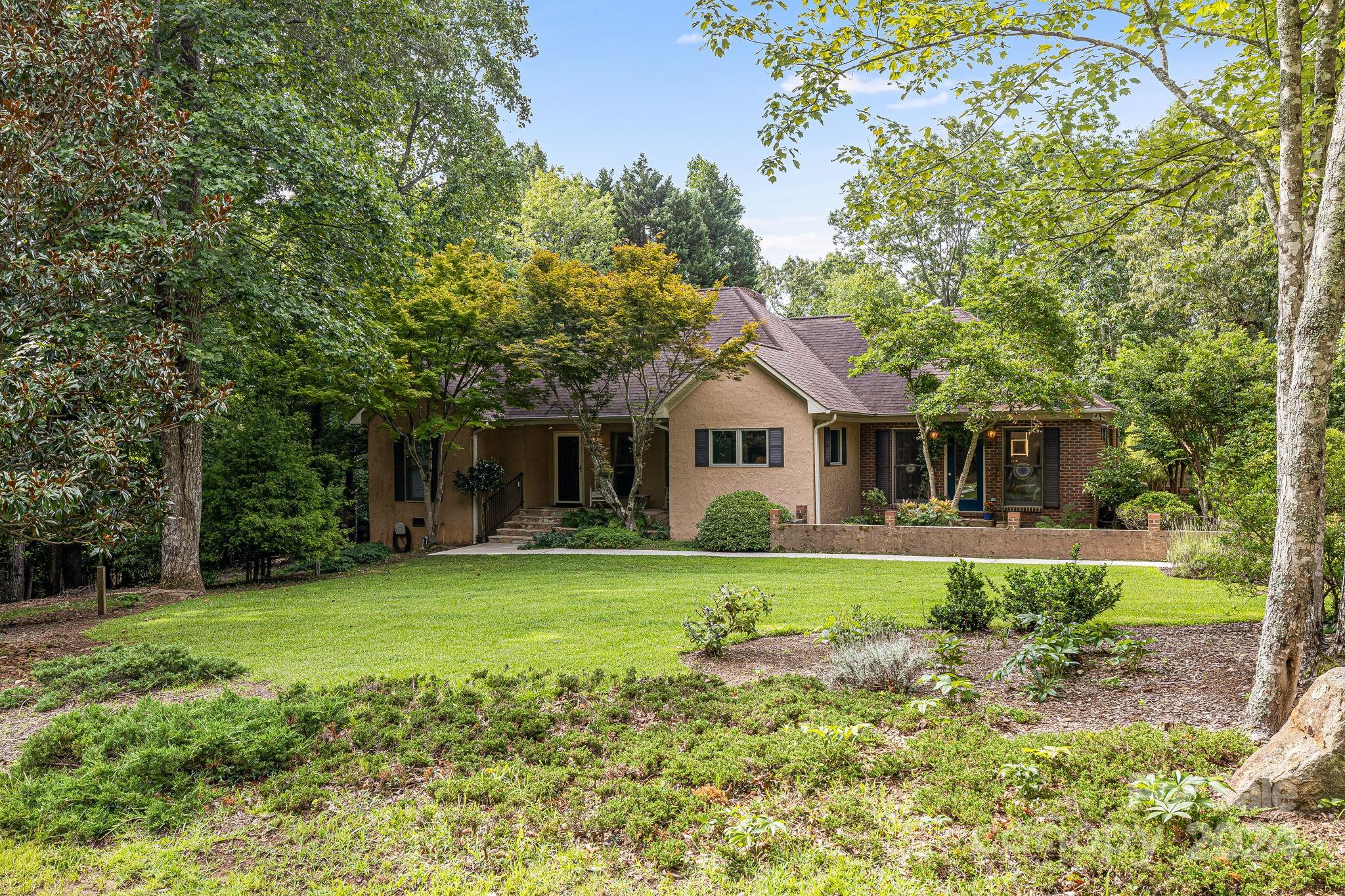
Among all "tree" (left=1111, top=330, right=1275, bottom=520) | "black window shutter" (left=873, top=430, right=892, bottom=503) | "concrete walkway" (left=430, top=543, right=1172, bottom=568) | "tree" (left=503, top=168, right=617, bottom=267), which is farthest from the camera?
"tree" (left=503, top=168, right=617, bottom=267)

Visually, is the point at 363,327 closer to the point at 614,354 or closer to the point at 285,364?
the point at 285,364

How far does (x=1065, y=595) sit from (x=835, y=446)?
1250 cm

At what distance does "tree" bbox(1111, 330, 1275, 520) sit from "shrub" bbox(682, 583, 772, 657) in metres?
9.56

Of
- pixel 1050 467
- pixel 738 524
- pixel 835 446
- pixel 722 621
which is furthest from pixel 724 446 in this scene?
pixel 722 621

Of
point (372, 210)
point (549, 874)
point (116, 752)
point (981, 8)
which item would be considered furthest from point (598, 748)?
point (372, 210)

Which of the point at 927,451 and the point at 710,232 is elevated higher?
the point at 710,232

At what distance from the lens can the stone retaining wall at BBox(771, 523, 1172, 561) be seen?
568 inches

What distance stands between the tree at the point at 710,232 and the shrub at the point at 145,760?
1267 inches

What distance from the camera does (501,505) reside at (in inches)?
819

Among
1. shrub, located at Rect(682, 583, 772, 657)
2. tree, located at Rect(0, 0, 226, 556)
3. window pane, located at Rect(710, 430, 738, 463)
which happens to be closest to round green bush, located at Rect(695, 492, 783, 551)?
window pane, located at Rect(710, 430, 738, 463)

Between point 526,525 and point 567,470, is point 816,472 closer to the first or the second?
point 567,470

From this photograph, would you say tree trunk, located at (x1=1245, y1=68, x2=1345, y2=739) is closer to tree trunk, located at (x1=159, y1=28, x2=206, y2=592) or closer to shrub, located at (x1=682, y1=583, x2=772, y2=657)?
shrub, located at (x1=682, y1=583, x2=772, y2=657)

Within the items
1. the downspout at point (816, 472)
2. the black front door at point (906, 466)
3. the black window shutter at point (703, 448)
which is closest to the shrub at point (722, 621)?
the downspout at point (816, 472)

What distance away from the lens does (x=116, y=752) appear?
510cm
